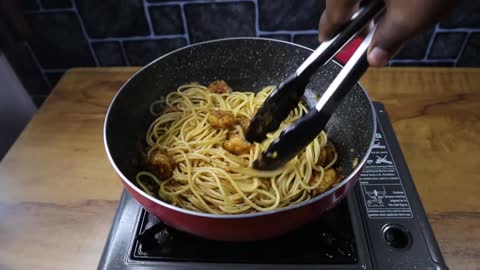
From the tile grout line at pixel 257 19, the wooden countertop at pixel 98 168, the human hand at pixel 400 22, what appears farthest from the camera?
the tile grout line at pixel 257 19

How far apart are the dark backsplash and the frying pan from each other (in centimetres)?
31

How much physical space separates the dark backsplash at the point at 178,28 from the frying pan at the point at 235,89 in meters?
0.31

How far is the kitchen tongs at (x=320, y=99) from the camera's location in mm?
761

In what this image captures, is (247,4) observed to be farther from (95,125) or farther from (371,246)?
(371,246)

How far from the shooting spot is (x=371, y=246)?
0.89 metres

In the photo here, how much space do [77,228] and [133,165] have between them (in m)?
0.23

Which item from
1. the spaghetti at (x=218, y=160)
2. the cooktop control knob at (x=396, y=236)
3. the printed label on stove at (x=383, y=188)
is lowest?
the cooktop control knob at (x=396, y=236)

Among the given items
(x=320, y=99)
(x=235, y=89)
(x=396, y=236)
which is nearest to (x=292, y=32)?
(x=235, y=89)

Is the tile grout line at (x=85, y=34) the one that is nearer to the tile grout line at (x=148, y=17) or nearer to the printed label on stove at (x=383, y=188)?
the tile grout line at (x=148, y=17)

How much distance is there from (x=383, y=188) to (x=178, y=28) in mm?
1002

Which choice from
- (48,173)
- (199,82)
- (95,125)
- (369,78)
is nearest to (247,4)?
(199,82)

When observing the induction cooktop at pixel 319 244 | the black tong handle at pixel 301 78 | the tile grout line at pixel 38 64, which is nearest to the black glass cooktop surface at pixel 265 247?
the induction cooktop at pixel 319 244

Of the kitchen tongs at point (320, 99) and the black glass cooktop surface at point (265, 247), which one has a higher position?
the kitchen tongs at point (320, 99)

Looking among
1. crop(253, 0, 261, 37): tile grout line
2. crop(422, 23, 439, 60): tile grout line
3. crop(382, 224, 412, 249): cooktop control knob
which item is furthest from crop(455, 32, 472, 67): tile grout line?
crop(382, 224, 412, 249): cooktop control knob
